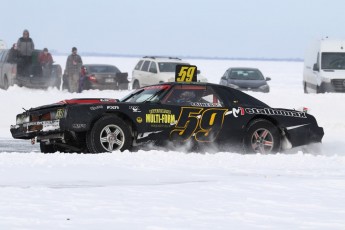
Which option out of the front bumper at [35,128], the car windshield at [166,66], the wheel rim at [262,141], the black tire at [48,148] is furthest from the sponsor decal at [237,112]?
the car windshield at [166,66]

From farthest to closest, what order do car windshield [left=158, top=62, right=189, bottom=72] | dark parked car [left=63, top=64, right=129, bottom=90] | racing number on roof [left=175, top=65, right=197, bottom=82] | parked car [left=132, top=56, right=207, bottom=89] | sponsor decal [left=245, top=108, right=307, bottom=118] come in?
dark parked car [left=63, top=64, right=129, bottom=90] → car windshield [left=158, top=62, right=189, bottom=72] → parked car [left=132, top=56, right=207, bottom=89] → racing number on roof [left=175, top=65, right=197, bottom=82] → sponsor decal [left=245, top=108, right=307, bottom=118]

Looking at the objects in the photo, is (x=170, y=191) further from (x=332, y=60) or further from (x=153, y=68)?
(x=153, y=68)

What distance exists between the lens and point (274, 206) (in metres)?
8.62

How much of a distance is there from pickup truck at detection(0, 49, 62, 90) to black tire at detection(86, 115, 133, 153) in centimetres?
1888

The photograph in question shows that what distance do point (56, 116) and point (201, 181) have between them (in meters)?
Result: 3.56

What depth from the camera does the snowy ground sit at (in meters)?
7.70

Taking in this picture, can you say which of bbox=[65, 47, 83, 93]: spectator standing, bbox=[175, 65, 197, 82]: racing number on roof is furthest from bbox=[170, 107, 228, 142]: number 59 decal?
bbox=[65, 47, 83, 93]: spectator standing

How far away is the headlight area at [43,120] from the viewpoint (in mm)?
13367

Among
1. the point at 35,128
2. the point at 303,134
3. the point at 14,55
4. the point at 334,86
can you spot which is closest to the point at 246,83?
the point at 334,86

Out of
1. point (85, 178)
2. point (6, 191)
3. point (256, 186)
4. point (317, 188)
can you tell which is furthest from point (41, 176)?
point (317, 188)

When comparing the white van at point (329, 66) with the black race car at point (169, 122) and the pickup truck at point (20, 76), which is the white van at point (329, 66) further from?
the black race car at point (169, 122)

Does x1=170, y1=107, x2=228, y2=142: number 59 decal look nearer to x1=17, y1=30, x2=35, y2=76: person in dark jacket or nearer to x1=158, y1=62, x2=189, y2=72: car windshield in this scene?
x1=17, y1=30, x2=35, y2=76: person in dark jacket

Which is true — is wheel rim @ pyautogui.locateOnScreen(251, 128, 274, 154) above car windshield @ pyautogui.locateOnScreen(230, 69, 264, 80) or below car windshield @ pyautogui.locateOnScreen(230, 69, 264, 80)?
below

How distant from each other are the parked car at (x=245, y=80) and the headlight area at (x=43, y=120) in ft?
68.5
